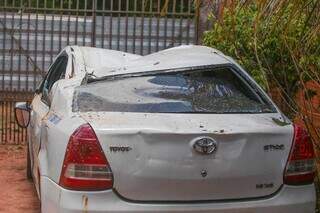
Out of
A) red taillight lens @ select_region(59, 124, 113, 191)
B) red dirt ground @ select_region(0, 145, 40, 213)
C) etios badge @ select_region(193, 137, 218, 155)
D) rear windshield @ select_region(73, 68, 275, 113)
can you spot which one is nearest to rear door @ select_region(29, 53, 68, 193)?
rear windshield @ select_region(73, 68, 275, 113)

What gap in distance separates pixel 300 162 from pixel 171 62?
142 cm

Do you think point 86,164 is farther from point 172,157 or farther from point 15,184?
point 15,184

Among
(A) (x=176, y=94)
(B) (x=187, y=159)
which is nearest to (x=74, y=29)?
(A) (x=176, y=94)

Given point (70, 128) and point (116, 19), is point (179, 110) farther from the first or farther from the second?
point (116, 19)

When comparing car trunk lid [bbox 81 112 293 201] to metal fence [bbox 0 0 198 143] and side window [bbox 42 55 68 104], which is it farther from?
metal fence [bbox 0 0 198 143]

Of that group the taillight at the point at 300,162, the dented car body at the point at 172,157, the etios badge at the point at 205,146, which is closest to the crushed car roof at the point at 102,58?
the dented car body at the point at 172,157

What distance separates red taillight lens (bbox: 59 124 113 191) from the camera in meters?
4.21

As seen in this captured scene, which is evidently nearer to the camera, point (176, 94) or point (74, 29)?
point (176, 94)

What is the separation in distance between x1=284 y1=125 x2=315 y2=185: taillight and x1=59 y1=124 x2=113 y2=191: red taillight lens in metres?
1.20

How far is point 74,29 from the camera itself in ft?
40.1

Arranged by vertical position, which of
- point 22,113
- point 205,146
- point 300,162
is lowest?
point 22,113

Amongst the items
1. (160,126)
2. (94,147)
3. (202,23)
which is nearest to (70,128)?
(94,147)

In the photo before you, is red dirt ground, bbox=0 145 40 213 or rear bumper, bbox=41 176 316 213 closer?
rear bumper, bbox=41 176 316 213

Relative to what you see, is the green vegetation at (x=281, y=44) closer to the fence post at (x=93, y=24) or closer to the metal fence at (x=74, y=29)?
the metal fence at (x=74, y=29)
